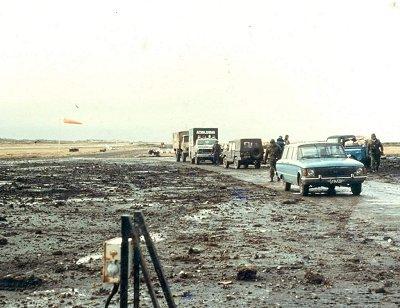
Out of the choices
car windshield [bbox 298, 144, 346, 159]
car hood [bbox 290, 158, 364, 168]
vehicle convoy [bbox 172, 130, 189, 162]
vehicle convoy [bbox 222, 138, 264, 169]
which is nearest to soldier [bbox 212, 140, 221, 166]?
vehicle convoy [bbox 172, 130, 189, 162]

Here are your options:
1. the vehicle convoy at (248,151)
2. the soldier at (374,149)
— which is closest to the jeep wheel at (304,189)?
the soldier at (374,149)

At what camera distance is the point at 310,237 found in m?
12.0

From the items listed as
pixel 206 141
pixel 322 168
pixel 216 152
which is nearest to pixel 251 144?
pixel 216 152

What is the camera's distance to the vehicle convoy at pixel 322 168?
21.0 m

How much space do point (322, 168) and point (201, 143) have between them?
3237 centimetres

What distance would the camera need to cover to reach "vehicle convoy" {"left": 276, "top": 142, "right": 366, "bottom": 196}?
21.0m

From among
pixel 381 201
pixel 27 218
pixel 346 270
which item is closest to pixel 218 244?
pixel 346 270

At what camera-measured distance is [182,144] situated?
60.4m

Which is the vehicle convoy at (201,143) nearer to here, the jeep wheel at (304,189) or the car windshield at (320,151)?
the car windshield at (320,151)

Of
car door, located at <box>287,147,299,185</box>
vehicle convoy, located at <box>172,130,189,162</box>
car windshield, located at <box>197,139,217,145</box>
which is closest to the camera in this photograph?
car door, located at <box>287,147,299,185</box>

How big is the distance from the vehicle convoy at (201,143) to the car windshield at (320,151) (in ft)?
100

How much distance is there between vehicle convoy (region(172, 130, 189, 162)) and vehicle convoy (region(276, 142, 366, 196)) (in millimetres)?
36381

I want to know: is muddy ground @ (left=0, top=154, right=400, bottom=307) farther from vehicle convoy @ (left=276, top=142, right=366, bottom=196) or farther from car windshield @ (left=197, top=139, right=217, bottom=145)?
car windshield @ (left=197, top=139, right=217, bottom=145)

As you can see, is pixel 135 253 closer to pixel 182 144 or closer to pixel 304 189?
pixel 304 189
